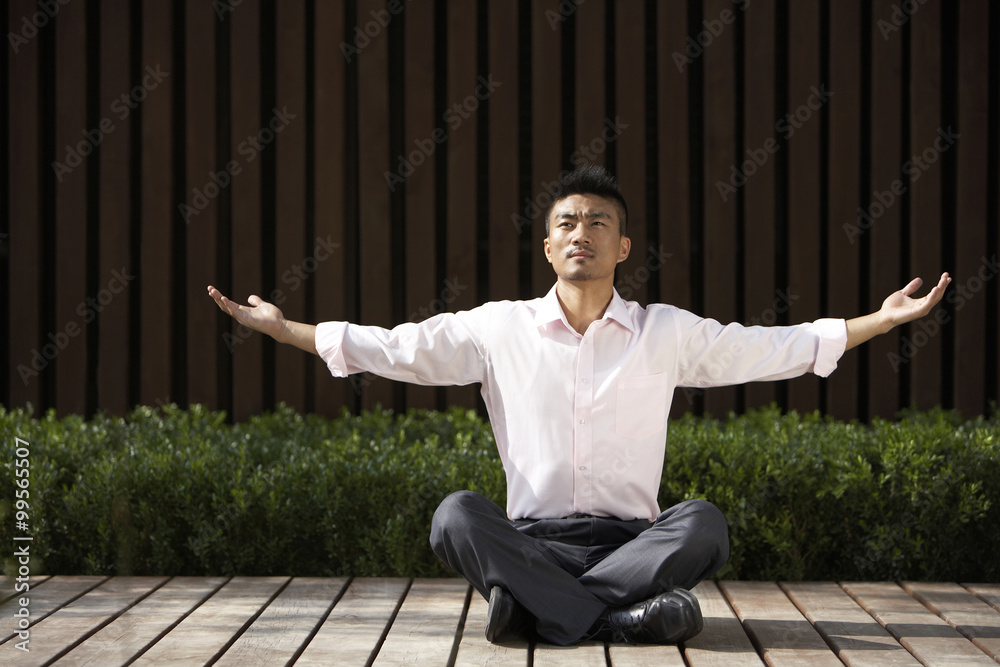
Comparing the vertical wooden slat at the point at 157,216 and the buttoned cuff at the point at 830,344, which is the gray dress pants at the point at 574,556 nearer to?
the buttoned cuff at the point at 830,344

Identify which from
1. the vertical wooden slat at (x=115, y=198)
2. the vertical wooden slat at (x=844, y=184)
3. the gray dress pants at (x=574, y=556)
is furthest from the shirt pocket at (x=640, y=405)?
the vertical wooden slat at (x=115, y=198)

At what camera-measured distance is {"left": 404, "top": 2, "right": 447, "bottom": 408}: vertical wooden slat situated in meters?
6.01

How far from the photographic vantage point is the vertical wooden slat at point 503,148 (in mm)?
5996

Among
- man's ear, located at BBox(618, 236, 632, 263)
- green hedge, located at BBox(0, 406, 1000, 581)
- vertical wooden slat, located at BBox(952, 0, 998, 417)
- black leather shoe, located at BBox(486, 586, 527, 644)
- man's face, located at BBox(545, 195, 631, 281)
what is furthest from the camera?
vertical wooden slat, located at BBox(952, 0, 998, 417)

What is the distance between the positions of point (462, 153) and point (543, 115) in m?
0.53

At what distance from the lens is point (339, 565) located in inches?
179

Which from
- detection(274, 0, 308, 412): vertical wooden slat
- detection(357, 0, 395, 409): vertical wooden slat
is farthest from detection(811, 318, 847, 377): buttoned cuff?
detection(274, 0, 308, 412): vertical wooden slat

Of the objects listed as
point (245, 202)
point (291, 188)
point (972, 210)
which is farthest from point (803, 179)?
point (245, 202)

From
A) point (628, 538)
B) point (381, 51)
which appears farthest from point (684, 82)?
point (628, 538)

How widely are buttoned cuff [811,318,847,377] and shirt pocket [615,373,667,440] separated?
1.76ft

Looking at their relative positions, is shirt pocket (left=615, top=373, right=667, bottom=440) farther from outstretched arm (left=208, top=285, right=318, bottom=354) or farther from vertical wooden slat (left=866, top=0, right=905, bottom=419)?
vertical wooden slat (left=866, top=0, right=905, bottom=419)

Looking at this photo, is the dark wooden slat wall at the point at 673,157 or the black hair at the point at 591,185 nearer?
the black hair at the point at 591,185

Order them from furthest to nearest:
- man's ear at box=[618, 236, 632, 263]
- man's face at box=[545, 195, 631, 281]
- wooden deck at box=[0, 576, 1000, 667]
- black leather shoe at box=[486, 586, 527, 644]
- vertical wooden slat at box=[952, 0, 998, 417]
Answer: vertical wooden slat at box=[952, 0, 998, 417] → man's ear at box=[618, 236, 632, 263] → man's face at box=[545, 195, 631, 281] → black leather shoe at box=[486, 586, 527, 644] → wooden deck at box=[0, 576, 1000, 667]

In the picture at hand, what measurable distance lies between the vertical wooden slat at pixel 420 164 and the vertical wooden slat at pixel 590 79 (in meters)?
0.77
